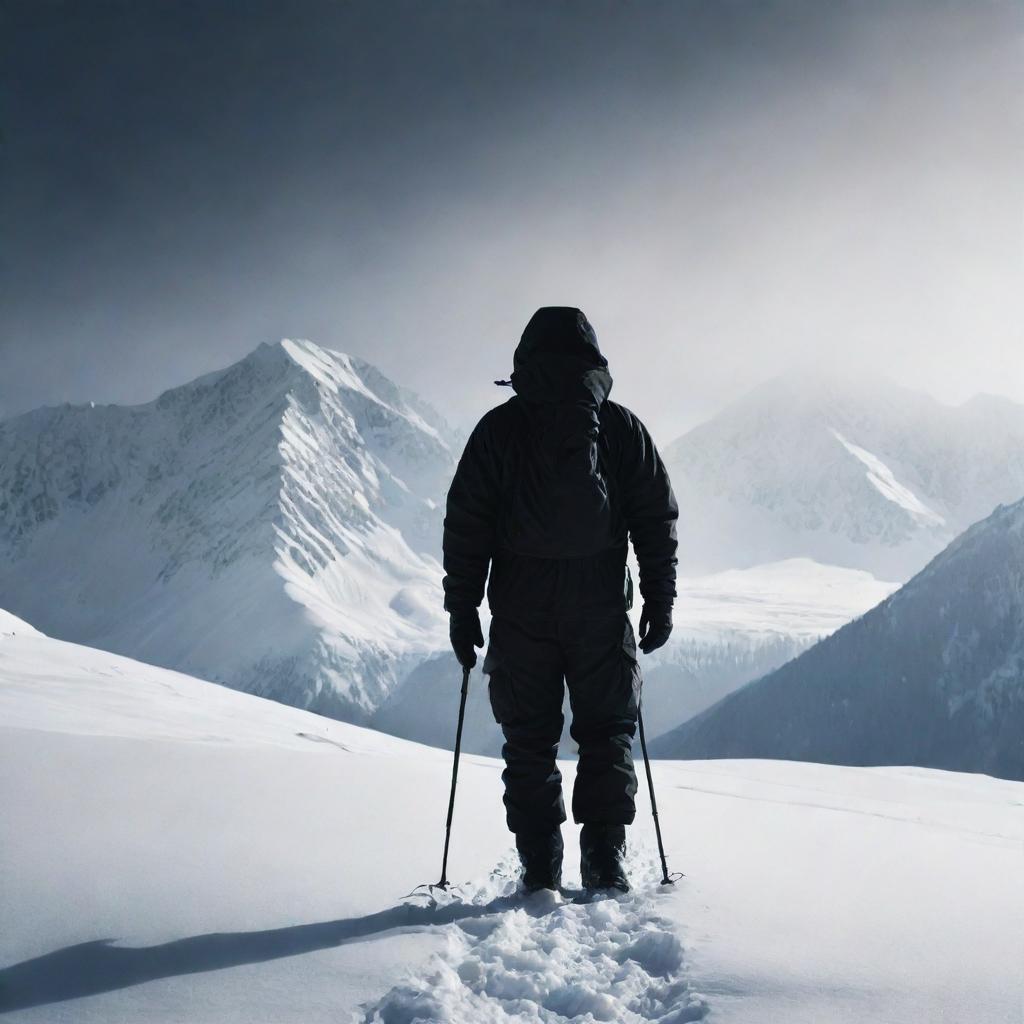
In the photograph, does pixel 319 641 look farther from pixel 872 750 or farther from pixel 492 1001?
pixel 492 1001

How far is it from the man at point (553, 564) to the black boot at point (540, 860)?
0.11 metres

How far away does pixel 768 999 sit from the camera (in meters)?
2.13

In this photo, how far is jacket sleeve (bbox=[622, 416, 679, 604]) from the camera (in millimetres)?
3865

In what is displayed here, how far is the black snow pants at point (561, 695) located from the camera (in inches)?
143

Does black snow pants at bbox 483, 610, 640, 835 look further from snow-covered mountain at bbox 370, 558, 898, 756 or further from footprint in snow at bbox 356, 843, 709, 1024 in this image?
snow-covered mountain at bbox 370, 558, 898, 756

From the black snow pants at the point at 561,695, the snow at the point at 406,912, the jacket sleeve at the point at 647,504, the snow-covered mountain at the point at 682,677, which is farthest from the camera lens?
the snow-covered mountain at the point at 682,677

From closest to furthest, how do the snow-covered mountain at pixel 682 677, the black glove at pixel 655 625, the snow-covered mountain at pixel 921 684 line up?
the black glove at pixel 655 625 → the snow-covered mountain at pixel 921 684 → the snow-covered mountain at pixel 682 677

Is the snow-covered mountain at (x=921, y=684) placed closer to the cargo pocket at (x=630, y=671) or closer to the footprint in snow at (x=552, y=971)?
the cargo pocket at (x=630, y=671)

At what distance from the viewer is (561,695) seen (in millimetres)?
3760

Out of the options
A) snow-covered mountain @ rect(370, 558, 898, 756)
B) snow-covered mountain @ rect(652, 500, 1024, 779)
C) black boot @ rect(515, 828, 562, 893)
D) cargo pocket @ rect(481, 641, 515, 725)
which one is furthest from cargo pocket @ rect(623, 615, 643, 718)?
snow-covered mountain @ rect(370, 558, 898, 756)

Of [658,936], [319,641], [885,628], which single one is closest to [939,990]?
[658,936]

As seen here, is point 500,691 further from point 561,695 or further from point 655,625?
point 655,625

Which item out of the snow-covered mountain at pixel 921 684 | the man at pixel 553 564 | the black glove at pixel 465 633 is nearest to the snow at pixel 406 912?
the man at pixel 553 564

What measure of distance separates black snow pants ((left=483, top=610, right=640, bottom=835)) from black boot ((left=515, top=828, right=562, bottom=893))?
6.0 inches
